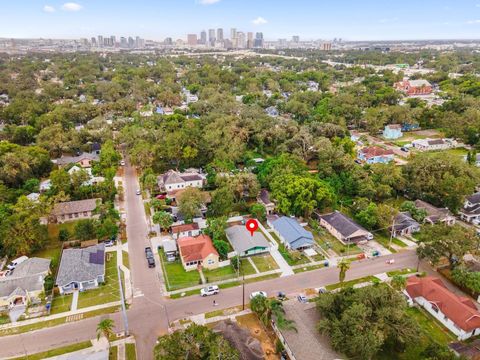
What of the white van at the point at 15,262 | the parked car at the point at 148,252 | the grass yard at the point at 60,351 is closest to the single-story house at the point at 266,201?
the parked car at the point at 148,252

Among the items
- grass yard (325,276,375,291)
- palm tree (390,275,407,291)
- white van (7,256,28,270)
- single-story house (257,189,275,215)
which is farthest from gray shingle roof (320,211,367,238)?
white van (7,256,28,270)

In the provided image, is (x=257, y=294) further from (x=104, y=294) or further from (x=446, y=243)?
(x=446, y=243)

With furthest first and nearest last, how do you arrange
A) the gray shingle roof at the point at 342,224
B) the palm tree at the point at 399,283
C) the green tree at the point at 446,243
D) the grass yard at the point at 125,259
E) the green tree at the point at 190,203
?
the green tree at the point at 190,203 < the gray shingle roof at the point at 342,224 < the grass yard at the point at 125,259 < the green tree at the point at 446,243 < the palm tree at the point at 399,283

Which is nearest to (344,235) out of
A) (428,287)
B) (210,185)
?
(428,287)

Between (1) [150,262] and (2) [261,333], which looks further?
(1) [150,262]

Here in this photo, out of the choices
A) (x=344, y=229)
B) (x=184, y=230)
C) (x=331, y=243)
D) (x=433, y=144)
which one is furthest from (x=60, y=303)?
(x=433, y=144)

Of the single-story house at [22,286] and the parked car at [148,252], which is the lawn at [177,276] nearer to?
the parked car at [148,252]
